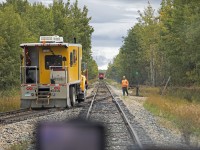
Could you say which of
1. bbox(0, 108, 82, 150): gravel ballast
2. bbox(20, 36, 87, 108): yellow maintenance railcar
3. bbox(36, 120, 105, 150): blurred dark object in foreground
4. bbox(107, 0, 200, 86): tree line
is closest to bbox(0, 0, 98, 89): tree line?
bbox(107, 0, 200, 86): tree line

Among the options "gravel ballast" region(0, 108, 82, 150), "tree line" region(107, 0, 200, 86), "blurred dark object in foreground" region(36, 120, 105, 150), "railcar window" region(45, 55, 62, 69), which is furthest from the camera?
"tree line" region(107, 0, 200, 86)

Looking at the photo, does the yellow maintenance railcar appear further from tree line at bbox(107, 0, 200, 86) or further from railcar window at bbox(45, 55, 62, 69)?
tree line at bbox(107, 0, 200, 86)

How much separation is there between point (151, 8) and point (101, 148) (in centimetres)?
6348

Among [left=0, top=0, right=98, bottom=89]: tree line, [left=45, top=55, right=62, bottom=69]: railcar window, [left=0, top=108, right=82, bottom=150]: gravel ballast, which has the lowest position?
[left=0, top=108, right=82, bottom=150]: gravel ballast

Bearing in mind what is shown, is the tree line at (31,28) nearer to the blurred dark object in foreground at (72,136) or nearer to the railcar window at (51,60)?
the railcar window at (51,60)

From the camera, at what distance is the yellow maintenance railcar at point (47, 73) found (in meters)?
20.2

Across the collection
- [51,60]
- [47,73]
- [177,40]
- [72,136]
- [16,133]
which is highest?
[177,40]

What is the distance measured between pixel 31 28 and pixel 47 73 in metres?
29.1

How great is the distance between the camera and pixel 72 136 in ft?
12.0

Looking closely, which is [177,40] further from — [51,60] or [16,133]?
[16,133]

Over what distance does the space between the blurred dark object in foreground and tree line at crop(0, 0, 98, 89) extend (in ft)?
106

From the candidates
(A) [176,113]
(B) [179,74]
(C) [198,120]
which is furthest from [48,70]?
(B) [179,74]

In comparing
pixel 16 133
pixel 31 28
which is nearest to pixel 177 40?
pixel 31 28

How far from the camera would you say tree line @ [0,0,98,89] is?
37.1m
